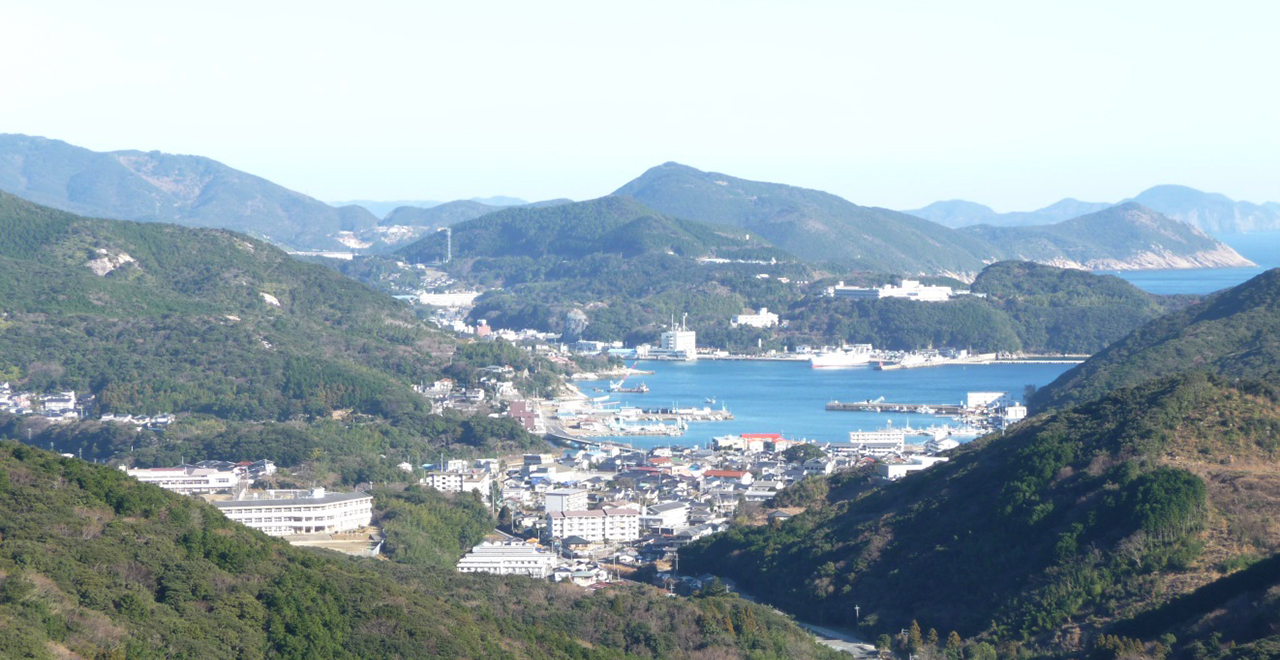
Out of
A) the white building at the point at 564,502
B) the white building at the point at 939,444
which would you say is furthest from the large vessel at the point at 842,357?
the white building at the point at 564,502

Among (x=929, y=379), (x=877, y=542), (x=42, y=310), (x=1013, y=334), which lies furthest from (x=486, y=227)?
(x=877, y=542)

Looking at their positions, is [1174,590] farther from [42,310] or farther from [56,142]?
[56,142]

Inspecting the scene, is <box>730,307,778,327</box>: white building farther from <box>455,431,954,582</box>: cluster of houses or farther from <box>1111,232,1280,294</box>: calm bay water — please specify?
<box>455,431,954,582</box>: cluster of houses

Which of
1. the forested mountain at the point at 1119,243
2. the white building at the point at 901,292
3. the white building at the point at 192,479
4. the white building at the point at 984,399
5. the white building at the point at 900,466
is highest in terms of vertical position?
the forested mountain at the point at 1119,243

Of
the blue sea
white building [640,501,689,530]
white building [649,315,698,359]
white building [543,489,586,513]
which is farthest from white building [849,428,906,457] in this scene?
white building [649,315,698,359]

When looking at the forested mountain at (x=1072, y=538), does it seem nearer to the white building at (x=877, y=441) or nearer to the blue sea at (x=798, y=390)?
the white building at (x=877, y=441)

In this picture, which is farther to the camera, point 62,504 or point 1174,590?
point 1174,590
